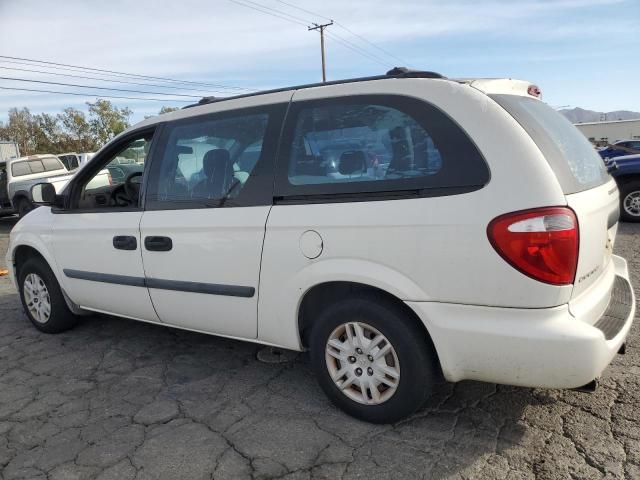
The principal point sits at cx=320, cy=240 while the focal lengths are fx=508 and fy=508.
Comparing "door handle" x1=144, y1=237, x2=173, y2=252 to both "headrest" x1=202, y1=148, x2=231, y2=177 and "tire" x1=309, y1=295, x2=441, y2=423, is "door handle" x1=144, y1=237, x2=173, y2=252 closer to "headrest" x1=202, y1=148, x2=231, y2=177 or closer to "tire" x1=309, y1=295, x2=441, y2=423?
"headrest" x1=202, y1=148, x2=231, y2=177

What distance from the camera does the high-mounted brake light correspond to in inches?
111

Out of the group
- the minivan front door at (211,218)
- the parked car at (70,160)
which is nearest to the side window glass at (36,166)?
the parked car at (70,160)

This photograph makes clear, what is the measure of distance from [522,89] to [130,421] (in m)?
2.86

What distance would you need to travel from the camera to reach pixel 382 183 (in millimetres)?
2477

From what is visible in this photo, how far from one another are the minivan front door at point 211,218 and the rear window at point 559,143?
1309 mm

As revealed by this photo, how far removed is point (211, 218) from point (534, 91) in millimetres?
1993

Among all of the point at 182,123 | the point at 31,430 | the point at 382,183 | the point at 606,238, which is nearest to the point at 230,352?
the point at 31,430

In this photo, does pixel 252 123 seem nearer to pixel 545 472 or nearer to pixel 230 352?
pixel 230 352

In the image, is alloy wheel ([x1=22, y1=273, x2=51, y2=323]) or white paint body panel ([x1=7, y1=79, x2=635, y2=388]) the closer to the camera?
white paint body panel ([x1=7, y1=79, x2=635, y2=388])

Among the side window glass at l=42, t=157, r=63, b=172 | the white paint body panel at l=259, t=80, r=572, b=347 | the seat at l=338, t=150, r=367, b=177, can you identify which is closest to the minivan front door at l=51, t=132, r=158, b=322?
the white paint body panel at l=259, t=80, r=572, b=347

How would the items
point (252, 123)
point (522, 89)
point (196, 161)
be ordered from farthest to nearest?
point (196, 161), point (252, 123), point (522, 89)

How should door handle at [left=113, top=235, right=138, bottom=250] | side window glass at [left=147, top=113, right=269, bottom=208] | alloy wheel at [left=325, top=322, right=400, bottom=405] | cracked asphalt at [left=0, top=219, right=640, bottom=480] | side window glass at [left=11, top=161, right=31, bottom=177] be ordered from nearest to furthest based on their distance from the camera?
cracked asphalt at [left=0, top=219, right=640, bottom=480] < alloy wheel at [left=325, top=322, right=400, bottom=405] < side window glass at [left=147, top=113, right=269, bottom=208] < door handle at [left=113, top=235, right=138, bottom=250] < side window glass at [left=11, top=161, right=31, bottom=177]

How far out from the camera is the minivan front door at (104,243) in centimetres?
350

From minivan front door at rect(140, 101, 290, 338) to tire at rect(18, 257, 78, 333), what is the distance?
1357 mm
